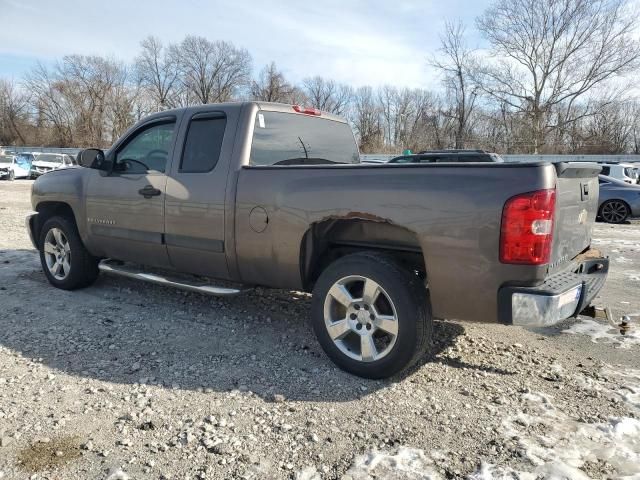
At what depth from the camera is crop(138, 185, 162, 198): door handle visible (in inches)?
186

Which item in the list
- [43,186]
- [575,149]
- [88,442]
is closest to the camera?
[88,442]

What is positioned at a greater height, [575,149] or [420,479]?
[575,149]

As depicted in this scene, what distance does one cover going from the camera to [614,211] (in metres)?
14.1

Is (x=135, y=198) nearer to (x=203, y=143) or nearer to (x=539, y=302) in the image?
(x=203, y=143)

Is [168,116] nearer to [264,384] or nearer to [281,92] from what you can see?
[264,384]

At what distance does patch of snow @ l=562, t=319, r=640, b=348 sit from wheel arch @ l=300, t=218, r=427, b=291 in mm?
1975

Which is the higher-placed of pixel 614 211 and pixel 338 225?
pixel 338 225

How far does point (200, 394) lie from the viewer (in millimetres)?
3354

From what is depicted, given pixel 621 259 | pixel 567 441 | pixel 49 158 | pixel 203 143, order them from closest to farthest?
pixel 567 441 < pixel 203 143 < pixel 621 259 < pixel 49 158

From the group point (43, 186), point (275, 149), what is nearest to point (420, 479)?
point (275, 149)

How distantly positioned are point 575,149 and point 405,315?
46.1 metres

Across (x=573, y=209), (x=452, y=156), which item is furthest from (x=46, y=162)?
(x=573, y=209)

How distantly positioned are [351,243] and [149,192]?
2107 millimetres

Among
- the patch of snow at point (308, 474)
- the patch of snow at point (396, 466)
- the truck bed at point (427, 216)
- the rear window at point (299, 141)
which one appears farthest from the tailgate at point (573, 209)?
the rear window at point (299, 141)
